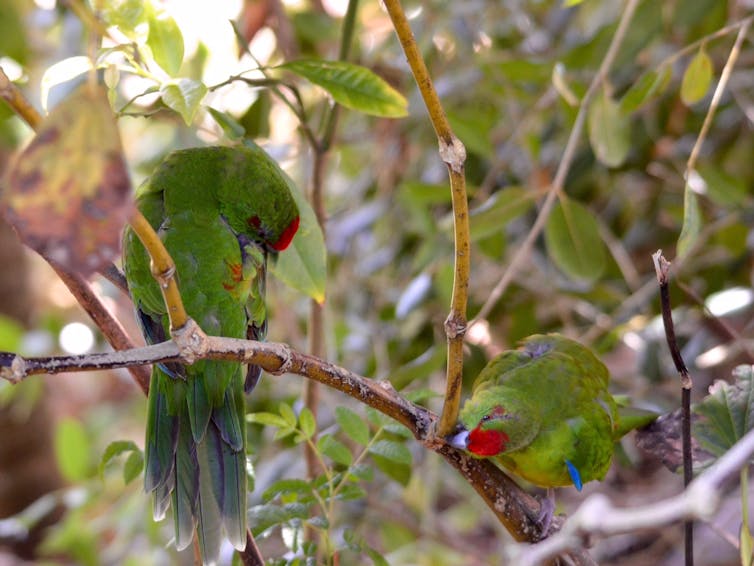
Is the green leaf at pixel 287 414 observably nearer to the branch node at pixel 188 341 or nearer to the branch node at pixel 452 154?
the branch node at pixel 188 341

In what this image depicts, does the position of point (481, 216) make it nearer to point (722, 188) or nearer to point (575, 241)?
point (575, 241)

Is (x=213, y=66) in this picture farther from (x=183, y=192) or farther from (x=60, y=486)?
(x=60, y=486)

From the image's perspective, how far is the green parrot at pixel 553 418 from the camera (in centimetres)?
98

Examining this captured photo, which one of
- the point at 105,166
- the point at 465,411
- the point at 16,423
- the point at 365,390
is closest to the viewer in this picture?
the point at 105,166

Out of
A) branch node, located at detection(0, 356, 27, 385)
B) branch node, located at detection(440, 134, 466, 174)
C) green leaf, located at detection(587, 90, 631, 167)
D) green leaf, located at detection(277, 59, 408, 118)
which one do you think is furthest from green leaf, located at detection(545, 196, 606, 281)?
branch node, located at detection(0, 356, 27, 385)

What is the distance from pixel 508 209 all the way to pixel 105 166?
92cm

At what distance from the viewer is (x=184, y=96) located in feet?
2.76

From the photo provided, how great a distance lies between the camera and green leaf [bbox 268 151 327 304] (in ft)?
3.58

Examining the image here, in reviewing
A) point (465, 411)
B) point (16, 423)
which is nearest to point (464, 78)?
point (465, 411)

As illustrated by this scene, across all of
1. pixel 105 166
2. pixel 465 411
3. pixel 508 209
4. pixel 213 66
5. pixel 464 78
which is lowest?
pixel 105 166

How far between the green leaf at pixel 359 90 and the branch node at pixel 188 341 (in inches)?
16.6

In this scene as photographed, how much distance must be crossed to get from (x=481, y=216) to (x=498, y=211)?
0.03 metres

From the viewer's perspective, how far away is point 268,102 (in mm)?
1599

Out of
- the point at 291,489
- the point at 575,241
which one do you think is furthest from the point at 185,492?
the point at 575,241
